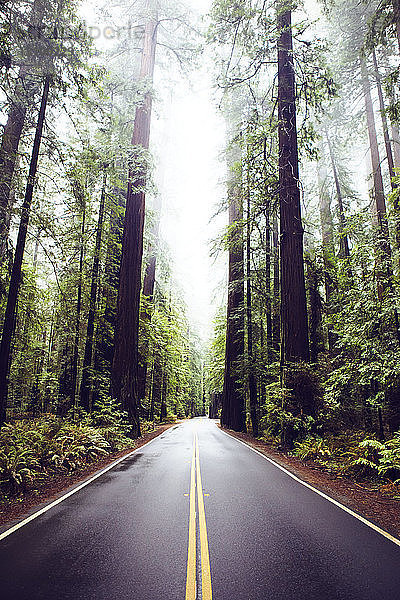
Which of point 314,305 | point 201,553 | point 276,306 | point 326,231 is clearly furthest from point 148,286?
point 201,553

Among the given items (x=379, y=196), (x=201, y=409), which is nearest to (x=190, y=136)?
(x=379, y=196)

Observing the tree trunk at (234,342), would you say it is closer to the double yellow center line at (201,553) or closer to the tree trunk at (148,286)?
the tree trunk at (148,286)

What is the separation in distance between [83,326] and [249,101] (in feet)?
49.7

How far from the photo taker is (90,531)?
183 inches

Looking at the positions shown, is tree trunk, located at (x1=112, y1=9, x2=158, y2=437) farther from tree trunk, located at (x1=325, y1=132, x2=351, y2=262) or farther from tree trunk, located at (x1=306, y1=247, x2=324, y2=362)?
tree trunk, located at (x1=325, y1=132, x2=351, y2=262)

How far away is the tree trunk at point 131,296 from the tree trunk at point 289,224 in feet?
16.6

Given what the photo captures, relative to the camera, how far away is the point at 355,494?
6699 millimetres

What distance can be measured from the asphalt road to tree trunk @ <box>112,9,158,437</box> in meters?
6.68

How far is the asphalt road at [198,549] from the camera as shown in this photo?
327cm

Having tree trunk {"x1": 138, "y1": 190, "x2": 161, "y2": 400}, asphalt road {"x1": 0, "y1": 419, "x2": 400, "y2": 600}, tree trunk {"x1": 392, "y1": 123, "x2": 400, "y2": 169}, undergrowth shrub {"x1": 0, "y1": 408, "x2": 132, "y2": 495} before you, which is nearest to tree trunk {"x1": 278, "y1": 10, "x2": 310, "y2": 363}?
asphalt road {"x1": 0, "y1": 419, "x2": 400, "y2": 600}

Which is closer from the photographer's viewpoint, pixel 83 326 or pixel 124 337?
pixel 124 337

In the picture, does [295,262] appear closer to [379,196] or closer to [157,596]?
[379,196]

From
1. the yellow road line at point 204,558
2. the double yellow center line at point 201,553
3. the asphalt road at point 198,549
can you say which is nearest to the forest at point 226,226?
the asphalt road at point 198,549

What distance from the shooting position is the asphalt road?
3.27 metres
